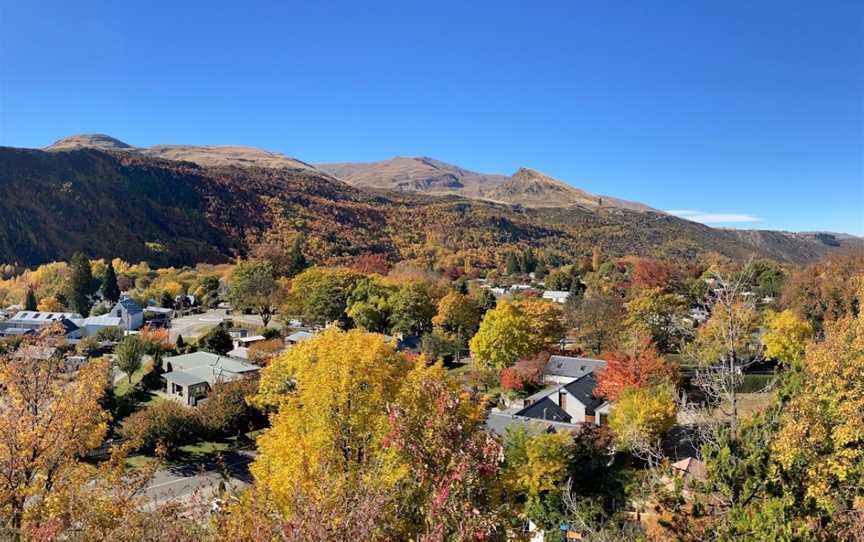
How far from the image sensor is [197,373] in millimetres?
31547

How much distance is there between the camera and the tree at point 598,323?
128ft

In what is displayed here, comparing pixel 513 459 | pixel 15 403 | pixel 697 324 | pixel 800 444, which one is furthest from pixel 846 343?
pixel 697 324

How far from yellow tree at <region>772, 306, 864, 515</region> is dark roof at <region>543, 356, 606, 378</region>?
1898cm

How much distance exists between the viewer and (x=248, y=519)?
7.65 m

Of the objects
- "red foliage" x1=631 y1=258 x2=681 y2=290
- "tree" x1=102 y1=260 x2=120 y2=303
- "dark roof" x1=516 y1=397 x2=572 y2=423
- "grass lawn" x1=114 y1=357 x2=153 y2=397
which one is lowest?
"grass lawn" x1=114 y1=357 x2=153 y2=397

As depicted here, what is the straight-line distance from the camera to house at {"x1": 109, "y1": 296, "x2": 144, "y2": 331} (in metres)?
46.5

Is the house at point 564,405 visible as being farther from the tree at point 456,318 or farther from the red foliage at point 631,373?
the tree at point 456,318

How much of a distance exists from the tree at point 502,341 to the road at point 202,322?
70.3ft

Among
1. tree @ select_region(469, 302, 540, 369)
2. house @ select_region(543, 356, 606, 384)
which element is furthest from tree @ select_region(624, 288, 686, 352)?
tree @ select_region(469, 302, 540, 369)

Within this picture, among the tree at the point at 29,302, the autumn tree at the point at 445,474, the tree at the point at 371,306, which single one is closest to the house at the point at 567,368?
the tree at the point at 371,306

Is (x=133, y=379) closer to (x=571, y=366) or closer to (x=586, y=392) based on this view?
(x=571, y=366)

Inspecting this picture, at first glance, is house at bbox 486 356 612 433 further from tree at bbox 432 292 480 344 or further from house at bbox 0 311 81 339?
house at bbox 0 311 81 339

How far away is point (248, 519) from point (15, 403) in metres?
5.76

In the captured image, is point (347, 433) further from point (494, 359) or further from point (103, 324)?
point (103, 324)
